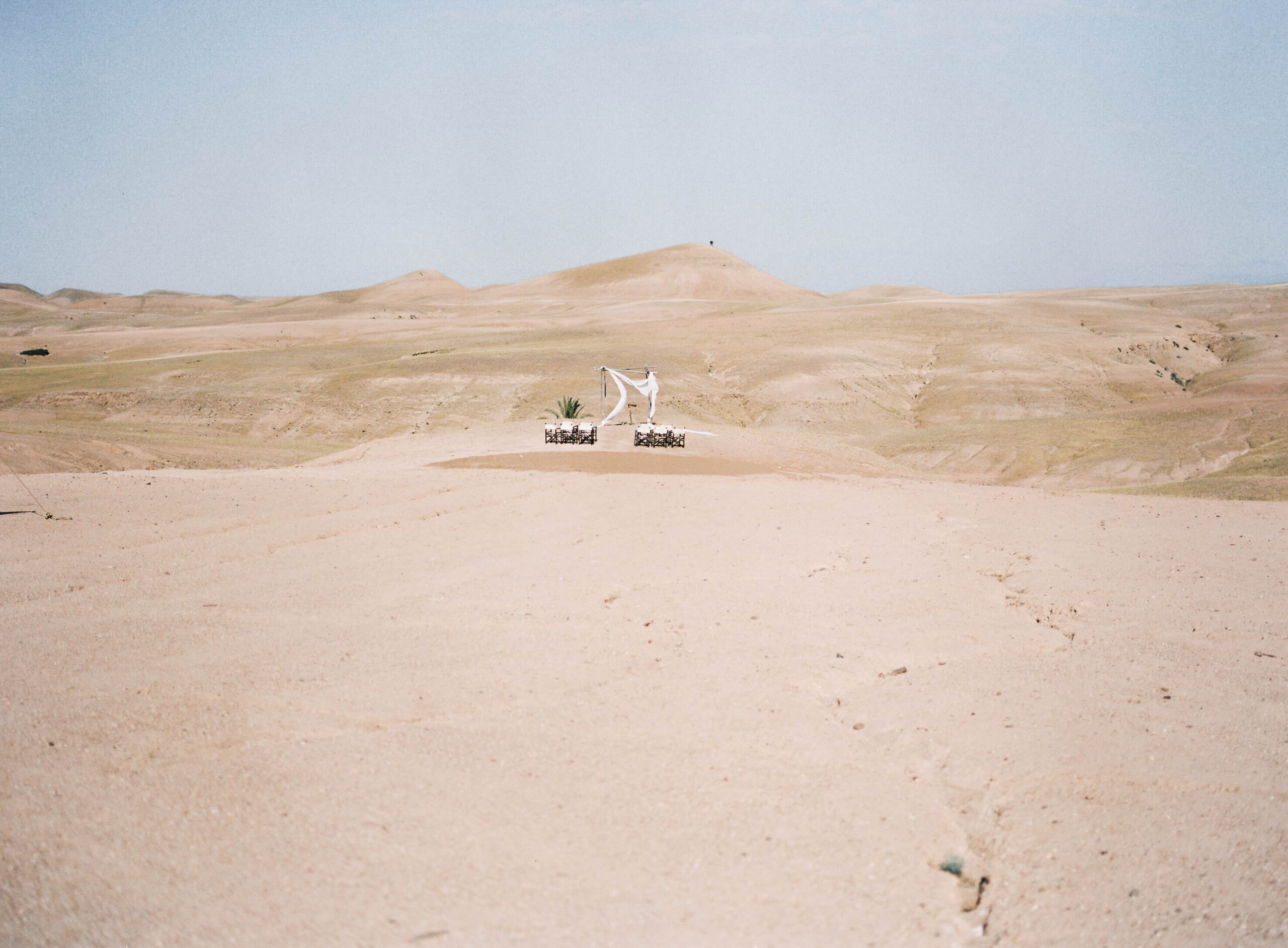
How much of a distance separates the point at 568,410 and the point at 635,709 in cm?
2076

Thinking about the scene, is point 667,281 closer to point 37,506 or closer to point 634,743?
point 37,506

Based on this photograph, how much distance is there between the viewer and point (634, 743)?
555cm

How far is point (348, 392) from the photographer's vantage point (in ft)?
120

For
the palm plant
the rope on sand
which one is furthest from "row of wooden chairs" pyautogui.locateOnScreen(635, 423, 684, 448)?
the rope on sand

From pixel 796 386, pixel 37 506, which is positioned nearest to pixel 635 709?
pixel 37 506

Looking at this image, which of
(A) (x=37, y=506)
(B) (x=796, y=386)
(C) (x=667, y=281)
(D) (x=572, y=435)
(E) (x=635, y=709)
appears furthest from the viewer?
(C) (x=667, y=281)

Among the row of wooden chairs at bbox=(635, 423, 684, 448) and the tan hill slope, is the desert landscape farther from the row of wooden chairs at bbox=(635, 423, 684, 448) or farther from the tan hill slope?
the tan hill slope

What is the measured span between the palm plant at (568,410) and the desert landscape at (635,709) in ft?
28.1

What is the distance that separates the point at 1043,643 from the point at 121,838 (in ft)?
21.8

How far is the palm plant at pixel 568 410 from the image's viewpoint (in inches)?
1037

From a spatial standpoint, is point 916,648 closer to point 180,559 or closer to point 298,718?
point 298,718

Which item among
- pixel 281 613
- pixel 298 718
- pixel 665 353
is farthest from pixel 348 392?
pixel 298 718

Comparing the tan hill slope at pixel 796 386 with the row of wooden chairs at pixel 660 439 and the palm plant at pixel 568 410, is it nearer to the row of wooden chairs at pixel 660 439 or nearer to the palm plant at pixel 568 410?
the palm plant at pixel 568 410

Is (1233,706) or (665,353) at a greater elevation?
(665,353)
